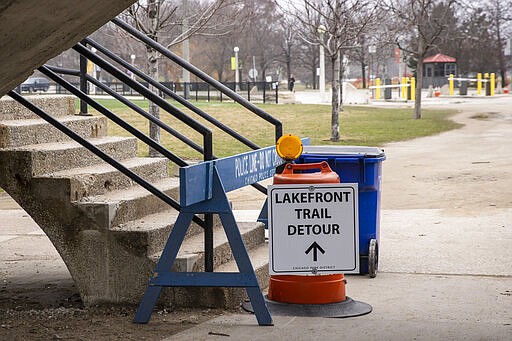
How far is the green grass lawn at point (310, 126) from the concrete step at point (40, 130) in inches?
484

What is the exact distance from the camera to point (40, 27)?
188 inches

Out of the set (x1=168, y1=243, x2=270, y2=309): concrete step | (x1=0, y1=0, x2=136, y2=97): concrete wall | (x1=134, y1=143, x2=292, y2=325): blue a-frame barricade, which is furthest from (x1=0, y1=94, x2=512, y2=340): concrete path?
(x1=0, y1=0, x2=136, y2=97): concrete wall

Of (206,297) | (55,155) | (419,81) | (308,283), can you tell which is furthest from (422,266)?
(419,81)

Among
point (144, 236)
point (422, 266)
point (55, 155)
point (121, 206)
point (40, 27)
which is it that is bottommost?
point (422, 266)

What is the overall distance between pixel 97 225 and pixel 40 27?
2588mm

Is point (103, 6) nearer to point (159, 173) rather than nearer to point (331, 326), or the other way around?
point (331, 326)

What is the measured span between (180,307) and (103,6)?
2721mm

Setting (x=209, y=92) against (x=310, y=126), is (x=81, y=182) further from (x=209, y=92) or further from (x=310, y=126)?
(x=209, y=92)

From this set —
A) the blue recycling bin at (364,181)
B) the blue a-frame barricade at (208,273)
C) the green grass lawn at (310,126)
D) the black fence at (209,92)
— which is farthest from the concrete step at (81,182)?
the black fence at (209,92)

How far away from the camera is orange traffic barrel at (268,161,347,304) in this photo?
681 centimetres

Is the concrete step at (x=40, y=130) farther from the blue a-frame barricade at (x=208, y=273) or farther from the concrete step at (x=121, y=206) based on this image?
the blue a-frame barricade at (x=208, y=273)

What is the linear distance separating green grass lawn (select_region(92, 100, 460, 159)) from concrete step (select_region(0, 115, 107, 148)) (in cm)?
1230

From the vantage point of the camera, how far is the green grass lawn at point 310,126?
82.4 feet

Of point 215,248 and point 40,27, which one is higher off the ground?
point 40,27
